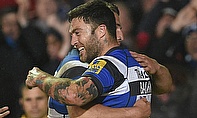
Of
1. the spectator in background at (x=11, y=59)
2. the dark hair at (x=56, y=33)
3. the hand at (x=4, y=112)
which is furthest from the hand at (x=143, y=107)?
the dark hair at (x=56, y=33)

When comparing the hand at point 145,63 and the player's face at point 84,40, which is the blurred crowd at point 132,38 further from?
the player's face at point 84,40

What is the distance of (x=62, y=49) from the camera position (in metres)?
6.54

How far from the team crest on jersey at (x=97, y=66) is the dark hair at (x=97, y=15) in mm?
235

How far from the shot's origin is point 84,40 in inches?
144

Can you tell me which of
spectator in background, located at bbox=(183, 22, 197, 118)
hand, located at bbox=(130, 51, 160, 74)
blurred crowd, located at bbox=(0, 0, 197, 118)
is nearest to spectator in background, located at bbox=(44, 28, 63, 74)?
blurred crowd, located at bbox=(0, 0, 197, 118)

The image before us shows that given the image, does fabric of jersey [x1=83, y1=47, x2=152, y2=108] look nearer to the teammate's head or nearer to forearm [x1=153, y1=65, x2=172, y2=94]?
the teammate's head

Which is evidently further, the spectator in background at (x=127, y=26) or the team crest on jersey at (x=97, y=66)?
the spectator in background at (x=127, y=26)

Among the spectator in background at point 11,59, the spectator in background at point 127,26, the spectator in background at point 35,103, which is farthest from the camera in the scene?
the spectator in background at point 127,26

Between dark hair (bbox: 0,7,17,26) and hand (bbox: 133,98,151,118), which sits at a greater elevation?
dark hair (bbox: 0,7,17,26)

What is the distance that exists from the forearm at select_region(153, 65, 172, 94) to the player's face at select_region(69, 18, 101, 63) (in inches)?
23.3

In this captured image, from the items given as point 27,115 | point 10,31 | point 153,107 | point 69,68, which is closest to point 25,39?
point 10,31

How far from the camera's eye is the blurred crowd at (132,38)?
6406 millimetres

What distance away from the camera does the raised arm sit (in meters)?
3.88

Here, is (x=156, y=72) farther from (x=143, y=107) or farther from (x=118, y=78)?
(x=118, y=78)
